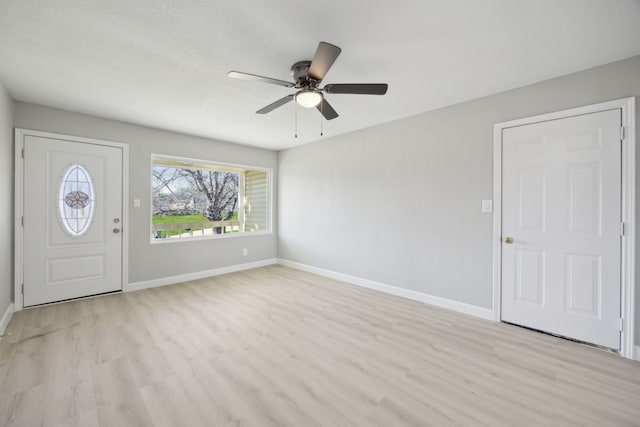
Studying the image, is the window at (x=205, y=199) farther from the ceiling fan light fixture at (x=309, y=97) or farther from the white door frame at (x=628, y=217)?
the white door frame at (x=628, y=217)

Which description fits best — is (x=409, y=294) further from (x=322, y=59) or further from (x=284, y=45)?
(x=284, y=45)

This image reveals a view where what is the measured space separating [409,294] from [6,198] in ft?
16.2

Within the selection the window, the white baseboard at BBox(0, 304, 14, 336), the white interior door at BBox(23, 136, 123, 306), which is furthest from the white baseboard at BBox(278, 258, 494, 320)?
the white baseboard at BBox(0, 304, 14, 336)

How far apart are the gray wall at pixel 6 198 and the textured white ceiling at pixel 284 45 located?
276 millimetres

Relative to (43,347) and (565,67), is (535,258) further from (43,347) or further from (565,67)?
(43,347)

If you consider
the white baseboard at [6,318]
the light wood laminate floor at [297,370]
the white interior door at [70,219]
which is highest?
the white interior door at [70,219]

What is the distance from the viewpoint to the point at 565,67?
2393 millimetres

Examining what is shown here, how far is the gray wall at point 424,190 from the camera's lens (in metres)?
2.73

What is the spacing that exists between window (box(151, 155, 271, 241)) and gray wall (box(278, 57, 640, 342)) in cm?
133

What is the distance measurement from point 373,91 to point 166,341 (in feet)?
9.62

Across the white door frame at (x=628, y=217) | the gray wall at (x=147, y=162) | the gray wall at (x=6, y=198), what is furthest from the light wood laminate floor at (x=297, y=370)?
the gray wall at (x=147, y=162)

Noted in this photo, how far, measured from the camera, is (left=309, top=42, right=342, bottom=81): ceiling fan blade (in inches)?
67.6

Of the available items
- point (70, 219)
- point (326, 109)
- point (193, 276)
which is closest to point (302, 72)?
point (326, 109)

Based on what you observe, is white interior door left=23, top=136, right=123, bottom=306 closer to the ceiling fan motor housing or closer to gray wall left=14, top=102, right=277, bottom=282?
gray wall left=14, top=102, right=277, bottom=282
